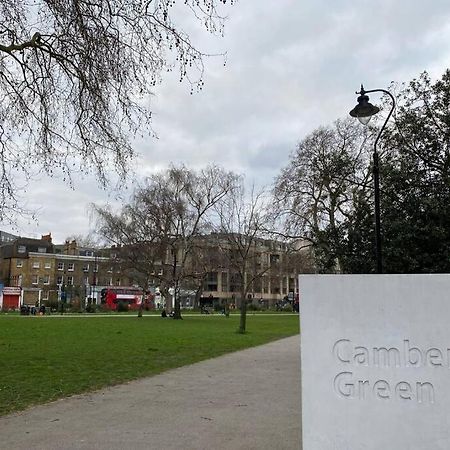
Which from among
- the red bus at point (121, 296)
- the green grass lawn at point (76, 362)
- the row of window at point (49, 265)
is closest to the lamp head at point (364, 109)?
the green grass lawn at point (76, 362)

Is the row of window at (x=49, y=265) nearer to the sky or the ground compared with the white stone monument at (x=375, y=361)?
nearer to the sky

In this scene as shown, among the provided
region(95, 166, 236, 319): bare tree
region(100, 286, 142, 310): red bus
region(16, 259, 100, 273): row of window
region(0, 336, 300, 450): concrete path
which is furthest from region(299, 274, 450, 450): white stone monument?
region(16, 259, 100, 273): row of window

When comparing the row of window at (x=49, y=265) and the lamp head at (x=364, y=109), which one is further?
the row of window at (x=49, y=265)

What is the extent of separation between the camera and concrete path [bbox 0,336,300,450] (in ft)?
19.2

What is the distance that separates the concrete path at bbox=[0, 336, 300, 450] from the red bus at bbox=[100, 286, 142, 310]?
67.9 meters

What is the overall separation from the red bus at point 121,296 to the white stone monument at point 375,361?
7463 centimetres

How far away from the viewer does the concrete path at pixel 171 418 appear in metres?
5.85

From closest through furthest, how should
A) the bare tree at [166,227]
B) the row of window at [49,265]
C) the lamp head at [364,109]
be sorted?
the lamp head at [364,109] < the bare tree at [166,227] < the row of window at [49,265]

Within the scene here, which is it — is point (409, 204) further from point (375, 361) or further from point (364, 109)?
point (375, 361)

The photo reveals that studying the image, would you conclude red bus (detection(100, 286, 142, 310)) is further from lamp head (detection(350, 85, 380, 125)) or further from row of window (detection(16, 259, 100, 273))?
lamp head (detection(350, 85, 380, 125))

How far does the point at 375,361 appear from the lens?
360 centimetres

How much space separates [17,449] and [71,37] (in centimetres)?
727

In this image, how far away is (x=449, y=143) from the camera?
40.6ft

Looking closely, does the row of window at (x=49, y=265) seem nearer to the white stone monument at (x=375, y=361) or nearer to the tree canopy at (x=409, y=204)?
the tree canopy at (x=409, y=204)
